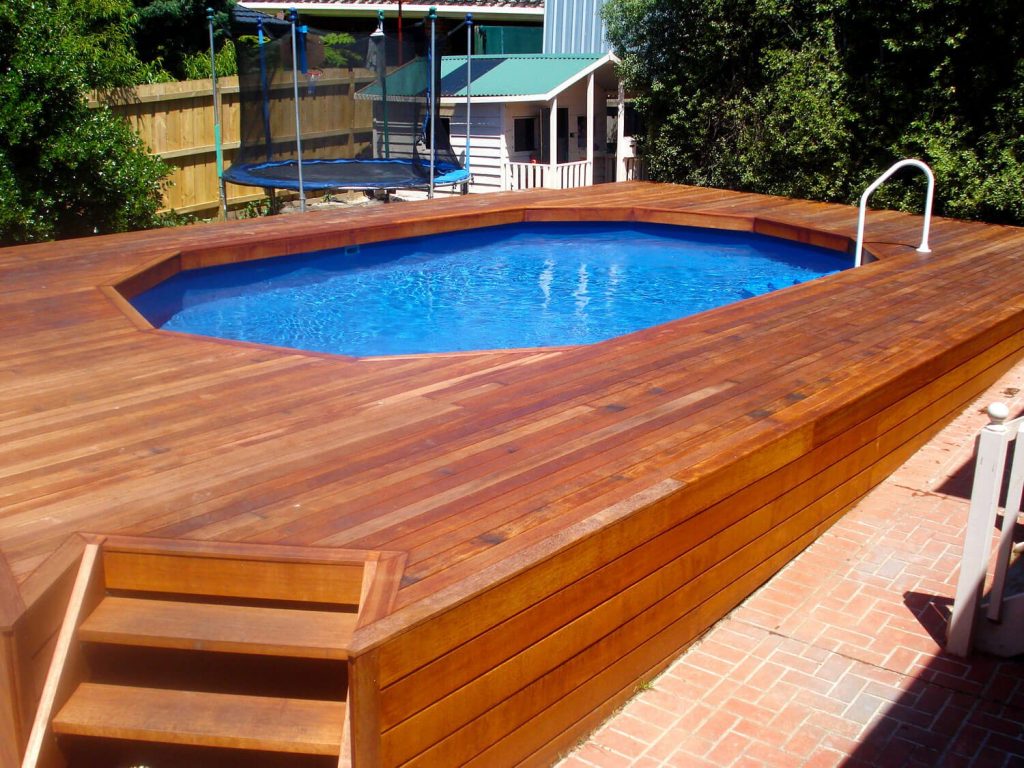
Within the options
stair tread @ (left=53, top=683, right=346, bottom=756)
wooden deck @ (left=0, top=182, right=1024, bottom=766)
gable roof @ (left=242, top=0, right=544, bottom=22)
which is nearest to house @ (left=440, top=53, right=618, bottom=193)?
gable roof @ (left=242, top=0, right=544, bottom=22)

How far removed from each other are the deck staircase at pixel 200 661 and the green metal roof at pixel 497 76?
886cm

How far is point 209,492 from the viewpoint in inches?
120

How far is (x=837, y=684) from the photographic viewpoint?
306 cm

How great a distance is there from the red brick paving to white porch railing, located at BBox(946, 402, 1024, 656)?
8 centimetres

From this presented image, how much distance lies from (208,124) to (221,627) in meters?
9.17

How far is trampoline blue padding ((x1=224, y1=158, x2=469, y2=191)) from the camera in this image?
9.95m

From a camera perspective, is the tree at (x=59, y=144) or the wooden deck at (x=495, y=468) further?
the tree at (x=59, y=144)

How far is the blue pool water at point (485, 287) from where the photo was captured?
7.29m

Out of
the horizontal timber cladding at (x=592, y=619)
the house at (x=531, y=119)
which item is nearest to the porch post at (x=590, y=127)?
the house at (x=531, y=119)

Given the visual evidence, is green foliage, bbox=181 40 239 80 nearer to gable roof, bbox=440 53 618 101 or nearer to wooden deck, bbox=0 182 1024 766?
gable roof, bbox=440 53 618 101

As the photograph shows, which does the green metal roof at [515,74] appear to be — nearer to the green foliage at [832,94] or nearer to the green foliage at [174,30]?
the green foliage at [832,94]

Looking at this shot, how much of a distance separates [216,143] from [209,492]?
7938 mm

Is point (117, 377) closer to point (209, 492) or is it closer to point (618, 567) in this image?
point (209, 492)

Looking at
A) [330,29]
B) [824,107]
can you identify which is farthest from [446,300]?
[330,29]
